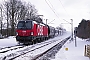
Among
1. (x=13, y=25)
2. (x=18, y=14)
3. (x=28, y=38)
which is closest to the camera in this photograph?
(x=28, y=38)

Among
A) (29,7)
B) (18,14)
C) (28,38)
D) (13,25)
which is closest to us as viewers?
(28,38)

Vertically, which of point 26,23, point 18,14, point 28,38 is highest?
point 18,14

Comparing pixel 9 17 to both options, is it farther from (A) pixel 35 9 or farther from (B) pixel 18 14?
(A) pixel 35 9

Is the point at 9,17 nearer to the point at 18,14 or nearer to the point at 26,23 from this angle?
the point at 18,14

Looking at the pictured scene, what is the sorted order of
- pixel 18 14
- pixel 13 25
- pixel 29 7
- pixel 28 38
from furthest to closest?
pixel 29 7, pixel 18 14, pixel 13 25, pixel 28 38

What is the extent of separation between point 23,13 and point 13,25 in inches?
358

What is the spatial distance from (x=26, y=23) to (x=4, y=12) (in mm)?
38016

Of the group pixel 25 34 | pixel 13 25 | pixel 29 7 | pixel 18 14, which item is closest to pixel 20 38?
pixel 25 34

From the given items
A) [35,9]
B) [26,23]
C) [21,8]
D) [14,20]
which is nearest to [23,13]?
[21,8]

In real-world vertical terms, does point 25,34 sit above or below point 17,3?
below

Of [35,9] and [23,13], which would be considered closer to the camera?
[23,13]

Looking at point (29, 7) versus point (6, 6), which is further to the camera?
point (29, 7)

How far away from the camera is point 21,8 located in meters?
68.1

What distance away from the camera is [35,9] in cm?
8250
